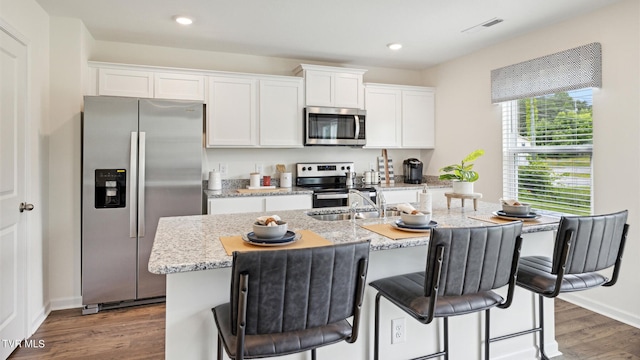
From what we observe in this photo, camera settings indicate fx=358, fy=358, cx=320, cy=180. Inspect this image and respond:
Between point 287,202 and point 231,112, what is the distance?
3.71ft

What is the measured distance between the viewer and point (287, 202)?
12.3ft

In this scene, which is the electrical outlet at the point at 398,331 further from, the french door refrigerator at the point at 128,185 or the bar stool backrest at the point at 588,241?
the french door refrigerator at the point at 128,185

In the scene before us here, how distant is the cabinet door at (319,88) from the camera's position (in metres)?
4.11

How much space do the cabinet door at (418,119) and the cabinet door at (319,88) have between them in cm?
106

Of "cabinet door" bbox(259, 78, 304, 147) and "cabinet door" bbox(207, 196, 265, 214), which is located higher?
"cabinet door" bbox(259, 78, 304, 147)

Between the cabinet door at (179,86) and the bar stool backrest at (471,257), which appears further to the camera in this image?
the cabinet door at (179,86)

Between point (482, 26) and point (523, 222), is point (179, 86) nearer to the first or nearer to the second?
point (482, 26)

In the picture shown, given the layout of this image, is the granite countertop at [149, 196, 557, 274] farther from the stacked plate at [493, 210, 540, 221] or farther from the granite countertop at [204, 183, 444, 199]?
the granite countertop at [204, 183, 444, 199]

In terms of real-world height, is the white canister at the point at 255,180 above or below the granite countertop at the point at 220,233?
above

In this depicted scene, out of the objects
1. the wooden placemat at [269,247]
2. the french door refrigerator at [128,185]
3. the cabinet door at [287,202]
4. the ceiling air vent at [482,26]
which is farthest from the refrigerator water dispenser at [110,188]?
the ceiling air vent at [482,26]

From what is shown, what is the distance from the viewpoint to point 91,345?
95.7 inches

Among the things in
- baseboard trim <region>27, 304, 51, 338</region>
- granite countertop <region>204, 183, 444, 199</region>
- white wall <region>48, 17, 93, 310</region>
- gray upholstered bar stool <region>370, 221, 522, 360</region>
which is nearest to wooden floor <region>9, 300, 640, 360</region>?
baseboard trim <region>27, 304, 51, 338</region>

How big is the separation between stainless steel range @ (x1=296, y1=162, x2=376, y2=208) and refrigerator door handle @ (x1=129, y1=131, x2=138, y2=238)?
1.81 metres

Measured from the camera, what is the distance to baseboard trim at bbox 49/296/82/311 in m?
3.02
